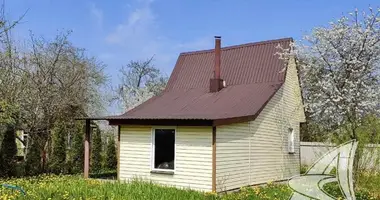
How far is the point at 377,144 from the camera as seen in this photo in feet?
35.7

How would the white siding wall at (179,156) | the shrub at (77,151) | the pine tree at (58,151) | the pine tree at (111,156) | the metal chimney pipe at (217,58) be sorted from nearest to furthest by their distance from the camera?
the white siding wall at (179,156), the metal chimney pipe at (217,58), the pine tree at (58,151), the shrub at (77,151), the pine tree at (111,156)

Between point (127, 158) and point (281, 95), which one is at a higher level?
point (281, 95)

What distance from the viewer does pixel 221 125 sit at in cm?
1208

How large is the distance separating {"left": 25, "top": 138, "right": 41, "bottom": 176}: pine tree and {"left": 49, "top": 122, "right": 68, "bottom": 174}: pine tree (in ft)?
2.72

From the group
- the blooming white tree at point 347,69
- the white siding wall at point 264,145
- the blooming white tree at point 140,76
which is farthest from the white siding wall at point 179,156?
the blooming white tree at point 140,76

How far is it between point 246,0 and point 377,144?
5.13 metres

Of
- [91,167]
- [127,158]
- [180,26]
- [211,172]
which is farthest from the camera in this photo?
[91,167]

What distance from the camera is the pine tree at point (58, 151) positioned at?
704 inches

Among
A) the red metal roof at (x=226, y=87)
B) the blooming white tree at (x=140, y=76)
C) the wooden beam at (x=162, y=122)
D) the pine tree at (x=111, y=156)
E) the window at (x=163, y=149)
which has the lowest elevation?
the pine tree at (x=111, y=156)

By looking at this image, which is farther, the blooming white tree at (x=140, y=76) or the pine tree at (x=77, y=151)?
the blooming white tree at (x=140, y=76)

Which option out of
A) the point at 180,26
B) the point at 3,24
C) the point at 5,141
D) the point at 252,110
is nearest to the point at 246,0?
the point at 252,110

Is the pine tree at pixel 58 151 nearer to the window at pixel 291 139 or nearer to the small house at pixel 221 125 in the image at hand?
the small house at pixel 221 125

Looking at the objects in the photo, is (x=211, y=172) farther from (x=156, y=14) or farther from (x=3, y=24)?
(x=3, y=24)

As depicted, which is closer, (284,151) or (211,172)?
(211,172)
